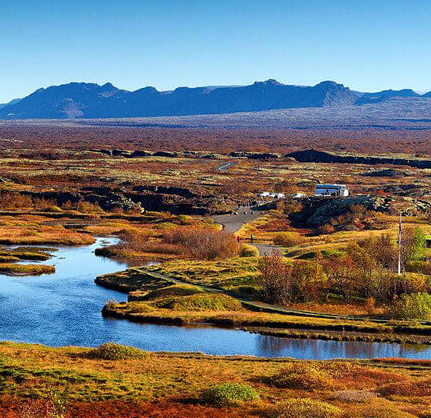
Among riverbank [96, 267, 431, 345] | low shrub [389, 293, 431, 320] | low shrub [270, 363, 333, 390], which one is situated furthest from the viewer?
low shrub [389, 293, 431, 320]

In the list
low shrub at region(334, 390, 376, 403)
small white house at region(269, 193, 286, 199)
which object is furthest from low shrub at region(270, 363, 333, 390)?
small white house at region(269, 193, 286, 199)

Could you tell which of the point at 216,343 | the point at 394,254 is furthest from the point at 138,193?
the point at 216,343

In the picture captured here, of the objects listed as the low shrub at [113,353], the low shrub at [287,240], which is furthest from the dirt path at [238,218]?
the low shrub at [113,353]

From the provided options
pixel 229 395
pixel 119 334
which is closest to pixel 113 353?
pixel 119 334

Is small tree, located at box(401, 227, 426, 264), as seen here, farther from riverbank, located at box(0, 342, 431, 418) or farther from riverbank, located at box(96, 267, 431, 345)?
riverbank, located at box(0, 342, 431, 418)

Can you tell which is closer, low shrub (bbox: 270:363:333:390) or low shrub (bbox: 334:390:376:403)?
low shrub (bbox: 334:390:376:403)

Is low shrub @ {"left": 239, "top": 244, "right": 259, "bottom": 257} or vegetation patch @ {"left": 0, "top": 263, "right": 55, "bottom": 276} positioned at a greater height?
vegetation patch @ {"left": 0, "top": 263, "right": 55, "bottom": 276}
